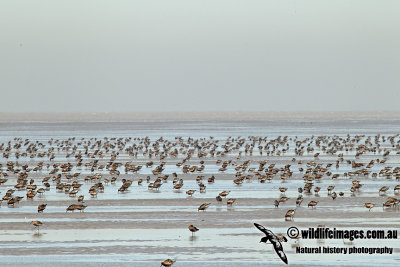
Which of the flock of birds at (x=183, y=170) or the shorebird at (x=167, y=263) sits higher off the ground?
the shorebird at (x=167, y=263)

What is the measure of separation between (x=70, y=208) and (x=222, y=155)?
22.3m

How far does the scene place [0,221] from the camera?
799 inches

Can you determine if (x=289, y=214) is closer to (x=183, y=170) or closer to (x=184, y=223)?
(x=184, y=223)

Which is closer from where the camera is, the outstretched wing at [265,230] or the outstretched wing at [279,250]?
the outstretched wing at [279,250]

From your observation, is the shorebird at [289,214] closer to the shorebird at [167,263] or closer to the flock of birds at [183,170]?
the flock of birds at [183,170]

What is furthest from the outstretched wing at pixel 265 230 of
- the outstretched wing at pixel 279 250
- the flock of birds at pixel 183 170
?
the flock of birds at pixel 183 170

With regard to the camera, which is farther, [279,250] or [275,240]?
[275,240]

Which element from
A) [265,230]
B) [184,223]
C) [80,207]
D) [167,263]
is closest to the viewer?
[167,263]

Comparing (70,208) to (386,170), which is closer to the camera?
(70,208)

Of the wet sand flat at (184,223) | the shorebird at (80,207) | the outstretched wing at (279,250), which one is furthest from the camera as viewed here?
the shorebird at (80,207)

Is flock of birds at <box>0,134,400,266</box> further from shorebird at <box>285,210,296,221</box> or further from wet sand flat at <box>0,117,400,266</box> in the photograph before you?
wet sand flat at <box>0,117,400,266</box>

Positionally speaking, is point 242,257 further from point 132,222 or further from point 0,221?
point 0,221

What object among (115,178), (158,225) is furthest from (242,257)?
(115,178)

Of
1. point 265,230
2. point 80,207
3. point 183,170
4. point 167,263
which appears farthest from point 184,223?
point 183,170
